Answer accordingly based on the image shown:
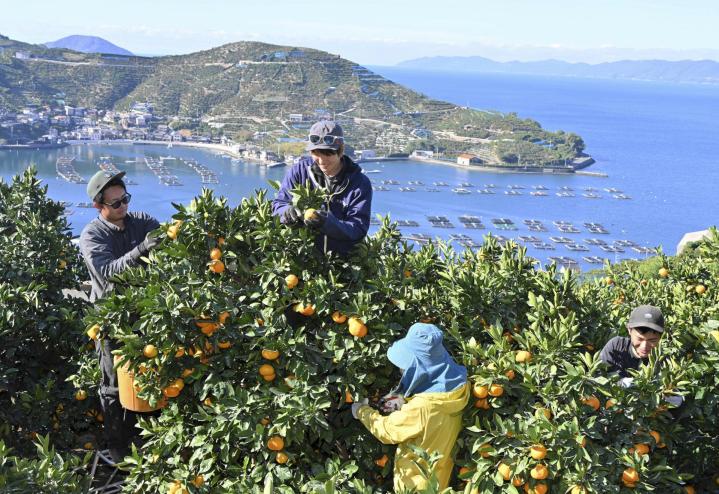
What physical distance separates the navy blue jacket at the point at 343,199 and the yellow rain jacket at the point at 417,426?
945 millimetres

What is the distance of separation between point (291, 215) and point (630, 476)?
7.18 feet

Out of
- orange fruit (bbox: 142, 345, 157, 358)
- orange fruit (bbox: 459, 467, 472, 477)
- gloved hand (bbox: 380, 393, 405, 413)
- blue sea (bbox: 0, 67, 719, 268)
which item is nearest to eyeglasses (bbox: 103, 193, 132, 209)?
orange fruit (bbox: 142, 345, 157, 358)

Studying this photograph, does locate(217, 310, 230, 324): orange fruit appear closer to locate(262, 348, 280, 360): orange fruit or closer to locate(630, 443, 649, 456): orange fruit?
locate(262, 348, 280, 360): orange fruit

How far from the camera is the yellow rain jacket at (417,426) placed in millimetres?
3344

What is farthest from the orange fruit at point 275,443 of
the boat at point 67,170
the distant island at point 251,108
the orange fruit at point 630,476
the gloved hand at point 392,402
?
the distant island at point 251,108

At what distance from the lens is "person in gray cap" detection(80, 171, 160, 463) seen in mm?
4031

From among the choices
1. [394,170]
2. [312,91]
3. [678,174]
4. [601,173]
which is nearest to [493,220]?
[394,170]

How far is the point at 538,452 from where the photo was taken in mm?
3359

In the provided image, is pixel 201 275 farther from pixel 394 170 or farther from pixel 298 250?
pixel 394 170

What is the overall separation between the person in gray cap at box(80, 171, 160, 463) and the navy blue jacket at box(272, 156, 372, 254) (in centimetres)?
85

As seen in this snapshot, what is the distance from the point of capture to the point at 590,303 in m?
4.56

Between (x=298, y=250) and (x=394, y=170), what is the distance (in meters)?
90.1

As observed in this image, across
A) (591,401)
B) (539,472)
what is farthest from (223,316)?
(591,401)

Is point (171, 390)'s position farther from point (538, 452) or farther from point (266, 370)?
point (538, 452)
